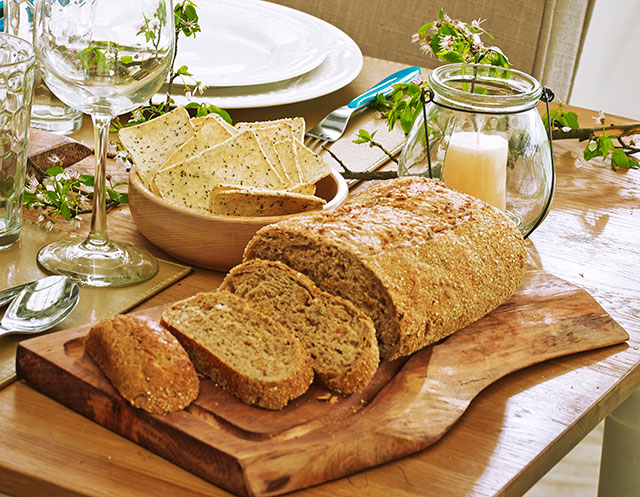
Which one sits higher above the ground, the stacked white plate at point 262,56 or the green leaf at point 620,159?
the stacked white plate at point 262,56

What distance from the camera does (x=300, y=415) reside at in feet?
2.96

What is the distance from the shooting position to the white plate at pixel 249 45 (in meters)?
1.84

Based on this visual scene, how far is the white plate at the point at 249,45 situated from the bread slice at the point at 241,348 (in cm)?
80

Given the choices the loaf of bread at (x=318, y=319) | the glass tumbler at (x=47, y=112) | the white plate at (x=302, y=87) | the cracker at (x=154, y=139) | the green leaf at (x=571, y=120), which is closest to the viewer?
the loaf of bread at (x=318, y=319)

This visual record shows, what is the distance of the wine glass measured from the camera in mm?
1048

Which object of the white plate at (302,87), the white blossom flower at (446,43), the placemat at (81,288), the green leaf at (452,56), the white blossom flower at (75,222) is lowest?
the white blossom flower at (75,222)

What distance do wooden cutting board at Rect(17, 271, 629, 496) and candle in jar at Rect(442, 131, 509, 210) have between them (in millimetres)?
316

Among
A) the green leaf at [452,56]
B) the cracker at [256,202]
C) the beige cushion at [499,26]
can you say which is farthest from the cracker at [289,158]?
the beige cushion at [499,26]

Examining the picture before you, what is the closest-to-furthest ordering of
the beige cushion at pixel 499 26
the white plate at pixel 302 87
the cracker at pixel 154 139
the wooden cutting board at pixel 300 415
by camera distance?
1. the wooden cutting board at pixel 300 415
2. the cracker at pixel 154 139
3. the white plate at pixel 302 87
4. the beige cushion at pixel 499 26

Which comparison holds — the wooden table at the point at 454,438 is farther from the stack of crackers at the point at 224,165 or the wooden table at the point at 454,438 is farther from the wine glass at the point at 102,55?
the wine glass at the point at 102,55

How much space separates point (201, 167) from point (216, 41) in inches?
36.3

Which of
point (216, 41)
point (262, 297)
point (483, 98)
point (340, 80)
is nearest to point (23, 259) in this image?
point (262, 297)

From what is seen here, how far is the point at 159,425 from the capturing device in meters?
0.85

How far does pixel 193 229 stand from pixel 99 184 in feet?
0.48
